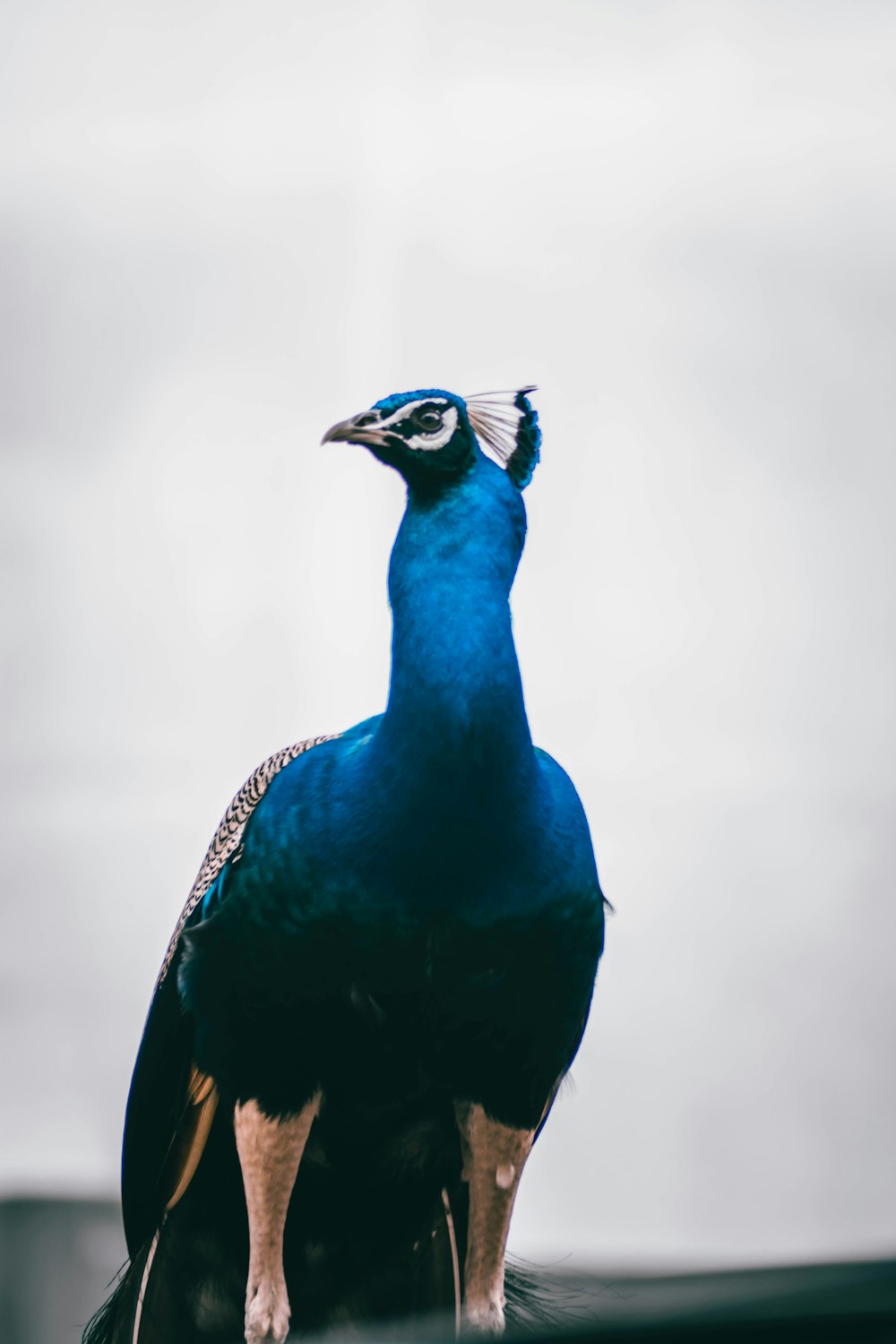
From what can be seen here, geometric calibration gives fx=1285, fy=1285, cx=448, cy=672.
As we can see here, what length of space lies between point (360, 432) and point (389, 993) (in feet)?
1.98

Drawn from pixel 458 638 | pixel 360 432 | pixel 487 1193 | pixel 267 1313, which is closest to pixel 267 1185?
pixel 267 1313

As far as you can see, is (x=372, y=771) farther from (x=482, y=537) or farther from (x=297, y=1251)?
(x=297, y=1251)

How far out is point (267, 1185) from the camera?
134 cm

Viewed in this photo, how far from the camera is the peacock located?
129 cm

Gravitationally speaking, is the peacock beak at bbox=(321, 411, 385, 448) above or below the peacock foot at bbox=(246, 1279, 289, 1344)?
above

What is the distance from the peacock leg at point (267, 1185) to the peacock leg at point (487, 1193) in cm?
18

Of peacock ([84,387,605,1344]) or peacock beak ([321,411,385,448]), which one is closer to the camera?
peacock ([84,387,605,1344])

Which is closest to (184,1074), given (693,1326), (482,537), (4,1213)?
(482,537)

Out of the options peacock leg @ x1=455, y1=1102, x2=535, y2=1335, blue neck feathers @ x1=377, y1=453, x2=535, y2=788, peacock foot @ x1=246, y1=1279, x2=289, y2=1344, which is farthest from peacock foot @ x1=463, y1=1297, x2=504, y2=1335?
blue neck feathers @ x1=377, y1=453, x2=535, y2=788

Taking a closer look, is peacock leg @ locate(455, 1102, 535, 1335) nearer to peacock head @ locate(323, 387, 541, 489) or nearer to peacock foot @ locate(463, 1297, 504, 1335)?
peacock foot @ locate(463, 1297, 504, 1335)

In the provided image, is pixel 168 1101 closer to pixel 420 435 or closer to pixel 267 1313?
pixel 267 1313

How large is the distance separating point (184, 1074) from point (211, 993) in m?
0.13

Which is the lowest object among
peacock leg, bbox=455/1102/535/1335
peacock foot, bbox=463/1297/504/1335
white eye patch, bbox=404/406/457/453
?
peacock foot, bbox=463/1297/504/1335

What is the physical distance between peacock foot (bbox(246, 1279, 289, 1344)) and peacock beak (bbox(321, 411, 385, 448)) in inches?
35.4
